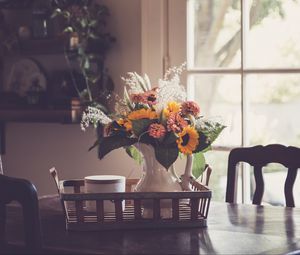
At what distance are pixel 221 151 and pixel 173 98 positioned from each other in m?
0.88

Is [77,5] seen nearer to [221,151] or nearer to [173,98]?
[221,151]

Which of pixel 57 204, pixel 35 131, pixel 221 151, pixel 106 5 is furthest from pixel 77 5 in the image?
pixel 57 204

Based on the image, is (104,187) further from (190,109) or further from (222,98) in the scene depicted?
(222,98)

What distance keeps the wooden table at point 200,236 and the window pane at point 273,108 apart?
0.68m

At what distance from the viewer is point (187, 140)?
201 cm

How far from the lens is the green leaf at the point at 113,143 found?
6.74ft

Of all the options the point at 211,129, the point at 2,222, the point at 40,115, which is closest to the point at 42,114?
the point at 40,115

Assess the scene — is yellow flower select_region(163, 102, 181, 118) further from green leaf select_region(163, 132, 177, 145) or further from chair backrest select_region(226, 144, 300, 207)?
chair backrest select_region(226, 144, 300, 207)

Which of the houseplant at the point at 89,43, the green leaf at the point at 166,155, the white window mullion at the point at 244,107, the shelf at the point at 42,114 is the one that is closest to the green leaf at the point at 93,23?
the houseplant at the point at 89,43

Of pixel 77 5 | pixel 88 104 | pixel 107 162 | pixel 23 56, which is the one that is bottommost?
pixel 107 162

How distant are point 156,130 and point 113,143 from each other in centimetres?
15

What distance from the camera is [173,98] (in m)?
2.16

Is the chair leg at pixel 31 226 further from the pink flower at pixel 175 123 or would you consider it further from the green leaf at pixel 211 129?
the green leaf at pixel 211 129

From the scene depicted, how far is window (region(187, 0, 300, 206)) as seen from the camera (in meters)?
2.83
